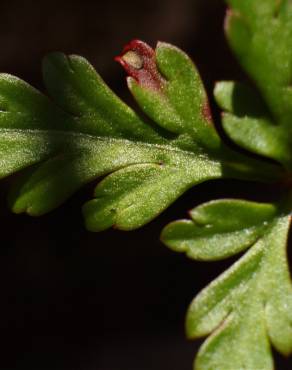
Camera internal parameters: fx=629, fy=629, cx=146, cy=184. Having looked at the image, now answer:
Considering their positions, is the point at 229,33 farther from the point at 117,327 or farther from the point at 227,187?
the point at 117,327

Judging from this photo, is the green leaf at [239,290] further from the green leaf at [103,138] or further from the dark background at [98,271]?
the dark background at [98,271]

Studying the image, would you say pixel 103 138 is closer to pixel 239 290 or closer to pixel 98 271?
pixel 239 290

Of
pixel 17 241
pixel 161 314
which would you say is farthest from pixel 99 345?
pixel 17 241

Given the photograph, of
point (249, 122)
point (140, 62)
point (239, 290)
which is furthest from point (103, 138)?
point (239, 290)

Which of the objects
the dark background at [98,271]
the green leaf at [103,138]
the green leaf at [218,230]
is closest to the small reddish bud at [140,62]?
the green leaf at [103,138]

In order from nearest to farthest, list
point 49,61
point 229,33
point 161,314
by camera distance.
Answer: point 229,33 < point 49,61 < point 161,314

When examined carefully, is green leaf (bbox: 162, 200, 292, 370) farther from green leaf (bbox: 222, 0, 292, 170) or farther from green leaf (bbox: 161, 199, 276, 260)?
green leaf (bbox: 222, 0, 292, 170)
